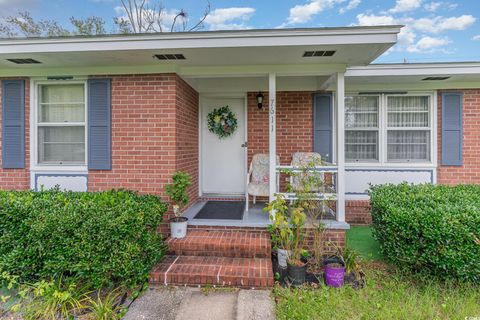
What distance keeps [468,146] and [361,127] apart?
1.97 meters

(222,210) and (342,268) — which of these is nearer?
(342,268)

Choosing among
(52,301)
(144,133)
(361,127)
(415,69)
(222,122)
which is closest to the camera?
(52,301)

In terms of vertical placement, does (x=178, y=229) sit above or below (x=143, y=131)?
below

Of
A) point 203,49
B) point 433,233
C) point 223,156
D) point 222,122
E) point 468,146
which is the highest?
point 203,49

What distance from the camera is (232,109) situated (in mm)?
5551

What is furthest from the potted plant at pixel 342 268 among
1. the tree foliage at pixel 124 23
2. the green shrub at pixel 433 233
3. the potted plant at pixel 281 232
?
the tree foliage at pixel 124 23

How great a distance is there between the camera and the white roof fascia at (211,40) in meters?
3.15

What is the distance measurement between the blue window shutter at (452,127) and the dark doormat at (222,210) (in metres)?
4.04

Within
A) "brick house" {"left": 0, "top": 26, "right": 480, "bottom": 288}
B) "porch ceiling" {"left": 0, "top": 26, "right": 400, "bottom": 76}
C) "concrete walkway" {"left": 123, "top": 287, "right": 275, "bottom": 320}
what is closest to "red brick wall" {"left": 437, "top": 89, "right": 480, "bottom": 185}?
"brick house" {"left": 0, "top": 26, "right": 480, "bottom": 288}

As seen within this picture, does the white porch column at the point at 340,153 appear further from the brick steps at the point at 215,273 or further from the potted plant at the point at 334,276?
the brick steps at the point at 215,273

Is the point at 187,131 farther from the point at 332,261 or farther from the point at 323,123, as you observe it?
the point at 332,261

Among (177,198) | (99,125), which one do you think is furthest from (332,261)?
(99,125)

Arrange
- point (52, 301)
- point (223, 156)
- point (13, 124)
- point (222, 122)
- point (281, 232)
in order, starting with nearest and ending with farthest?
point (52, 301) → point (281, 232) → point (13, 124) → point (222, 122) → point (223, 156)

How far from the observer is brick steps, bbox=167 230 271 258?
11.3 feet
